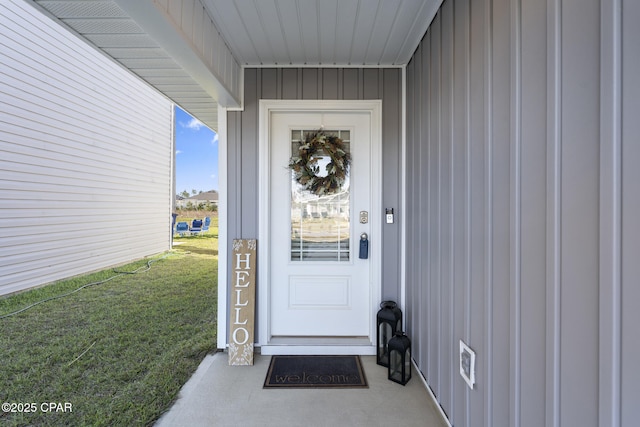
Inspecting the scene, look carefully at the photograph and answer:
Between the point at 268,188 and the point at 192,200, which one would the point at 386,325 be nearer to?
the point at 268,188

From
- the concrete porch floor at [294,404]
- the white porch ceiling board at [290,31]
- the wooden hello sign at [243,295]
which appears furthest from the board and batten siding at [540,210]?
the wooden hello sign at [243,295]

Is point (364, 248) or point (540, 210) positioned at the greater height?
point (540, 210)

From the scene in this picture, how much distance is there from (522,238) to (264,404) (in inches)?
69.4

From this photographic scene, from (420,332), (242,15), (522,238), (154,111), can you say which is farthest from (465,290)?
(154,111)

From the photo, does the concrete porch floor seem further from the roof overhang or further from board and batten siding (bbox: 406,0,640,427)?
the roof overhang

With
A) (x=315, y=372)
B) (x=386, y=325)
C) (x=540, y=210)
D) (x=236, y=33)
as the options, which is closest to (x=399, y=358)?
(x=386, y=325)

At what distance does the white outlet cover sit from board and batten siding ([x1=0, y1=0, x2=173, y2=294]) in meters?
5.33

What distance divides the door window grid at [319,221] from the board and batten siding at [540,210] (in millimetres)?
922

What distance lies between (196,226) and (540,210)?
974cm

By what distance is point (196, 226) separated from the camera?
9.25 metres

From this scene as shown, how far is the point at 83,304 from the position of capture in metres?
3.36

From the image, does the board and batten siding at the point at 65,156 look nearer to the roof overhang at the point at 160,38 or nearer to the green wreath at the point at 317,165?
the roof overhang at the point at 160,38

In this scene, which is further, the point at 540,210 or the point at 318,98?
the point at 318,98

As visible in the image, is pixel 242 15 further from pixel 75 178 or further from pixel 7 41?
pixel 75 178
